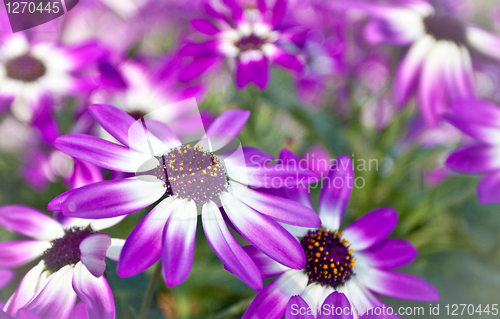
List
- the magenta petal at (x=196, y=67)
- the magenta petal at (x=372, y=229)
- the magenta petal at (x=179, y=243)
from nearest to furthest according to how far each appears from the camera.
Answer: the magenta petal at (x=179, y=243) → the magenta petal at (x=372, y=229) → the magenta petal at (x=196, y=67)

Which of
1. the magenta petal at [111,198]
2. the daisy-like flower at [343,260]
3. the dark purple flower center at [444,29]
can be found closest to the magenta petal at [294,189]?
the daisy-like flower at [343,260]

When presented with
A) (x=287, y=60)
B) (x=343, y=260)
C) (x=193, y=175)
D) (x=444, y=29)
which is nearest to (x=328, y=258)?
(x=343, y=260)

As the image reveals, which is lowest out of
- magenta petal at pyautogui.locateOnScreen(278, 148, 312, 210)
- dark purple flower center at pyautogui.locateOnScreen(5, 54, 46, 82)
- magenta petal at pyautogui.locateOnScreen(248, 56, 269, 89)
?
magenta petal at pyautogui.locateOnScreen(278, 148, 312, 210)

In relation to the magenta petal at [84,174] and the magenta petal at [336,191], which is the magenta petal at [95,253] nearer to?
the magenta petal at [84,174]

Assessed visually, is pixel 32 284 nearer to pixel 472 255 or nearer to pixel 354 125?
pixel 354 125

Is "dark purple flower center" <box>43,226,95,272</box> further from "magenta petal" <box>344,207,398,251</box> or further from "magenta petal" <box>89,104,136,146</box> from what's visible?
"magenta petal" <box>344,207,398,251</box>

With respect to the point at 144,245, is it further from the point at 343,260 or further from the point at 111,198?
the point at 343,260

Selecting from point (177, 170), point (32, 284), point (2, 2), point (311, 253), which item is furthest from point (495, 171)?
point (2, 2)

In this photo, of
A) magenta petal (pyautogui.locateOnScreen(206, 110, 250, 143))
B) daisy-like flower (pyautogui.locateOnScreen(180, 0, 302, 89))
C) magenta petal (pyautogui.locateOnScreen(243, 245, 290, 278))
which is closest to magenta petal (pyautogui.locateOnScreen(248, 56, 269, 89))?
daisy-like flower (pyautogui.locateOnScreen(180, 0, 302, 89))
